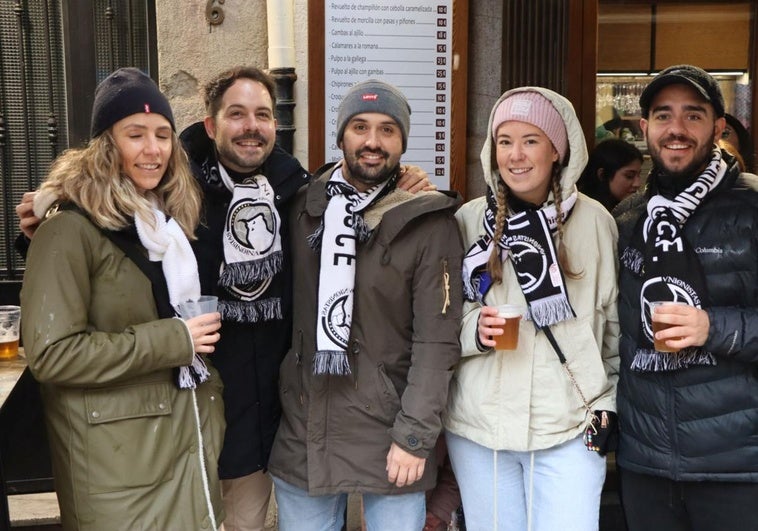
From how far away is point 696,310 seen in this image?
2.54 m

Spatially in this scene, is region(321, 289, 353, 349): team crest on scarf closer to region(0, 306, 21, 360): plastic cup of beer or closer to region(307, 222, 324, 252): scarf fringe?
region(307, 222, 324, 252): scarf fringe

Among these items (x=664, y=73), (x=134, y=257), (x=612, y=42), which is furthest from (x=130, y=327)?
(x=612, y=42)

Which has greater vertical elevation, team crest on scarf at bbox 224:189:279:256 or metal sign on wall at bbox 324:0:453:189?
metal sign on wall at bbox 324:0:453:189

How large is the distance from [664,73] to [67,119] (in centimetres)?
296

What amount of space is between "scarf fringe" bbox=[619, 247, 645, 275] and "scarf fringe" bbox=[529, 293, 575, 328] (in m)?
0.24

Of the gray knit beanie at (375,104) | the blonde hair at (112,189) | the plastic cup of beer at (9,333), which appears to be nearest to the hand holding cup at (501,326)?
the gray knit beanie at (375,104)

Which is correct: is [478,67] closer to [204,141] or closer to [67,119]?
[204,141]

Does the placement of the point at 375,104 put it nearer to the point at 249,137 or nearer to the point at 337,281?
the point at 249,137

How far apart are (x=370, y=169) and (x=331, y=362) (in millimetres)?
641

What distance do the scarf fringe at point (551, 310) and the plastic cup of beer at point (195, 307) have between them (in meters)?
0.99

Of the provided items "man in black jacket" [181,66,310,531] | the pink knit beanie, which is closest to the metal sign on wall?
"man in black jacket" [181,66,310,531]

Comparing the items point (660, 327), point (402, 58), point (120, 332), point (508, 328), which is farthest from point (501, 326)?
point (402, 58)

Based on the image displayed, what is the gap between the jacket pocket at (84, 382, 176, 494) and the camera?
2.45m

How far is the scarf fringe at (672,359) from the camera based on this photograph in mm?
2621
